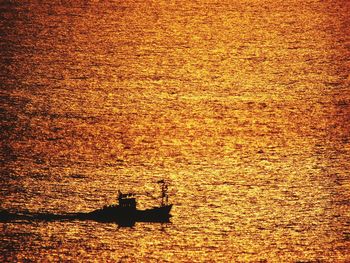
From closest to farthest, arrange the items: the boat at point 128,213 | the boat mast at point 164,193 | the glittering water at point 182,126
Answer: the glittering water at point 182,126 < the boat at point 128,213 < the boat mast at point 164,193

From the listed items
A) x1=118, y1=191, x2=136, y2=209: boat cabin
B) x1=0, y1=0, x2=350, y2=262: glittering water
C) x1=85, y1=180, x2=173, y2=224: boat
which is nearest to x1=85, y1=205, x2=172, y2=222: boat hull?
x1=85, y1=180, x2=173, y2=224: boat

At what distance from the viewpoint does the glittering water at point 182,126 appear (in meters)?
26.0

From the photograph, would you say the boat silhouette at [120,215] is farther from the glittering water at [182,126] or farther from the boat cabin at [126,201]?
the glittering water at [182,126]

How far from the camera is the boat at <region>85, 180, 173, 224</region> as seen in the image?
86.2ft

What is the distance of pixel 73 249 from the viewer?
25.2 metres

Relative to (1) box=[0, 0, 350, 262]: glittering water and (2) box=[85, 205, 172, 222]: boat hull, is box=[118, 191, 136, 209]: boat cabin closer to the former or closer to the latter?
(2) box=[85, 205, 172, 222]: boat hull

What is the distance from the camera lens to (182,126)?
118ft

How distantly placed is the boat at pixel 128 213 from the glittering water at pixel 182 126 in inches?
13.6

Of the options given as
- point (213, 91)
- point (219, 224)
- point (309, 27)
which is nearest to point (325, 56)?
point (309, 27)

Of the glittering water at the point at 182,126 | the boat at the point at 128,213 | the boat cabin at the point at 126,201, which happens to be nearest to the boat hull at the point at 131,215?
the boat at the point at 128,213

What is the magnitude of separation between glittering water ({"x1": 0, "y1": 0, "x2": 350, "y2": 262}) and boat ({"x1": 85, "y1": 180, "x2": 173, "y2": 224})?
345mm

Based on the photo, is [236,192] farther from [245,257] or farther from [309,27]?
[309,27]

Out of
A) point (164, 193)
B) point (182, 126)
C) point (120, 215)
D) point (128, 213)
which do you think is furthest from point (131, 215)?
point (182, 126)

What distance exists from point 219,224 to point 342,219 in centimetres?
426
